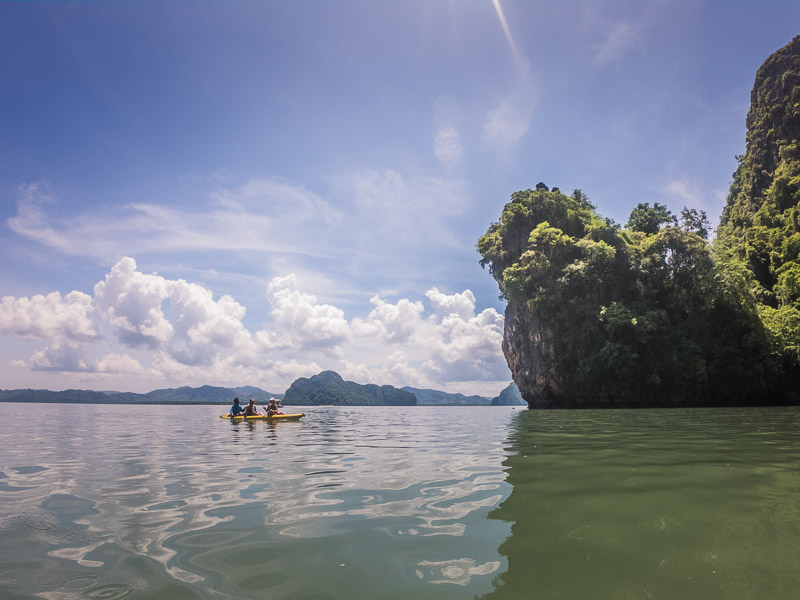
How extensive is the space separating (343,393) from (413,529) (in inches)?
6005

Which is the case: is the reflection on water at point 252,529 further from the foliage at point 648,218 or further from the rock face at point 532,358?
the foliage at point 648,218

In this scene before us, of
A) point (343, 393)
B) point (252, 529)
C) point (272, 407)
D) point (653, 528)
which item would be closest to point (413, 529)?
A: point (252, 529)

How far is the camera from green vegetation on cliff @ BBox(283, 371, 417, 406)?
488 ft

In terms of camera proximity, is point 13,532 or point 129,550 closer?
point 129,550

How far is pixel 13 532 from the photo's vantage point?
4.00 m

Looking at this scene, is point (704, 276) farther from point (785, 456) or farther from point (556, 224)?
point (785, 456)

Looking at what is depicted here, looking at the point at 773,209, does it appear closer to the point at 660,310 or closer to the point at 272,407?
the point at 660,310

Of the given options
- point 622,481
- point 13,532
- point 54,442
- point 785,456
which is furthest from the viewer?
point 54,442

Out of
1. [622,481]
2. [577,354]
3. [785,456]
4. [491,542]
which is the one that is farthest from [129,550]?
[577,354]

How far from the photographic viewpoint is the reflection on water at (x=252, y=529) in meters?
2.84

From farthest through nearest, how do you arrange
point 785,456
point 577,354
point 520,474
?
point 577,354
point 785,456
point 520,474

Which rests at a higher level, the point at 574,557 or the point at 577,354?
the point at 577,354

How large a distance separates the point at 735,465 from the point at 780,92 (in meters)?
61.5

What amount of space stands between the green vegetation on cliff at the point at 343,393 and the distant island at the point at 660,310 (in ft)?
367
